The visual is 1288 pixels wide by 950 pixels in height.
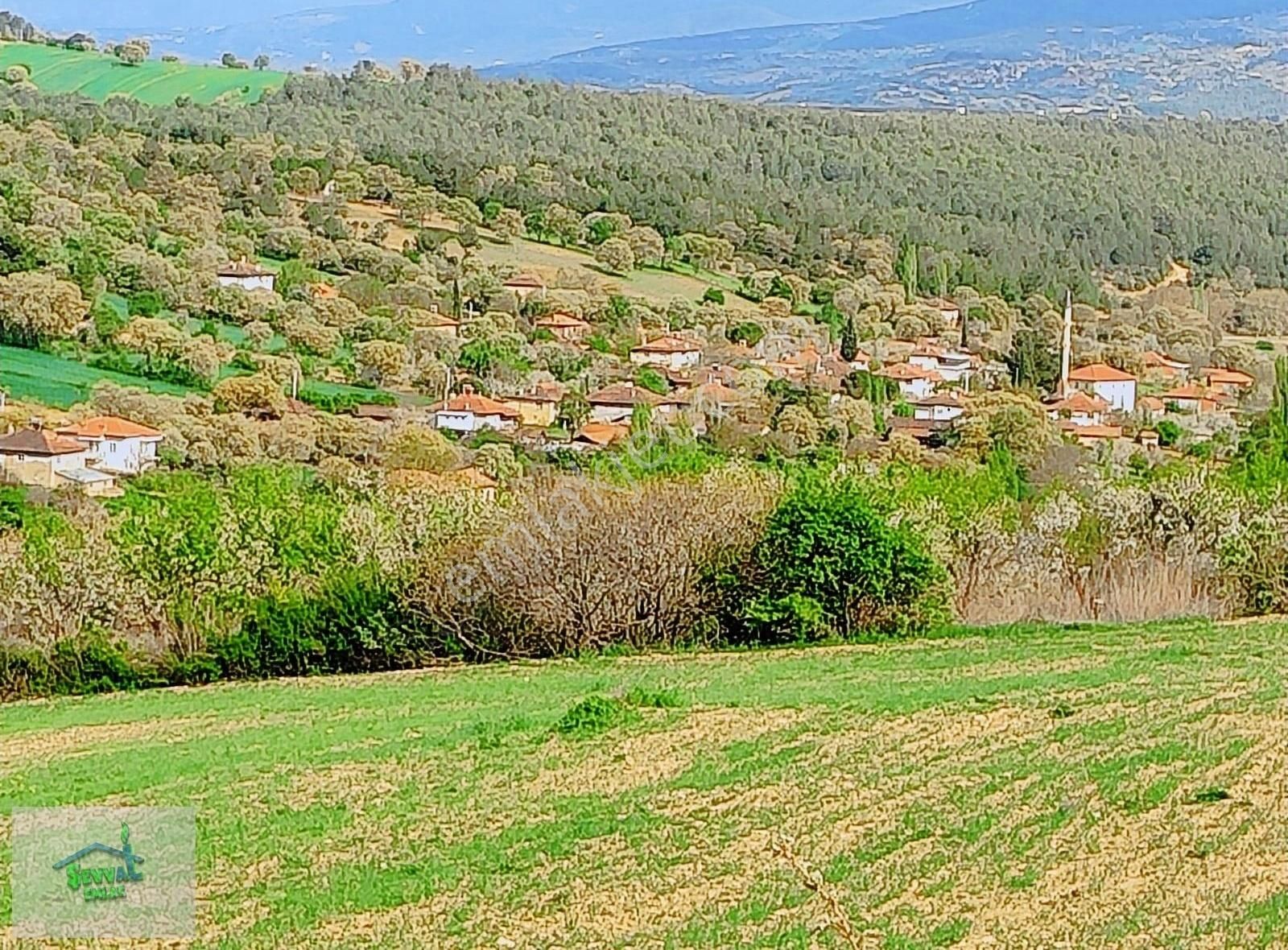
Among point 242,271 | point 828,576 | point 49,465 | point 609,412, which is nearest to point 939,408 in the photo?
point 609,412

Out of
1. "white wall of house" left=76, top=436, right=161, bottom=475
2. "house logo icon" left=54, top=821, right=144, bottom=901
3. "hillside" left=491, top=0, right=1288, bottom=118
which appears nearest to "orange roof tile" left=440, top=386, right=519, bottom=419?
"white wall of house" left=76, top=436, right=161, bottom=475

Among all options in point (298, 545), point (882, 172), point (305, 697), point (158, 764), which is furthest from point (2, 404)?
point (882, 172)

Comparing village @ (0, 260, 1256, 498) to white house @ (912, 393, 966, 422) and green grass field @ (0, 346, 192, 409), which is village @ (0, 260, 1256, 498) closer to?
white house @ (912, 393, 966, 422)

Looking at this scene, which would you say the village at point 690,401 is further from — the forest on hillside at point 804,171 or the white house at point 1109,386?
the forest on hillside at point 804,171

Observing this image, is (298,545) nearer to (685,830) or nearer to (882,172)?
(685,830)

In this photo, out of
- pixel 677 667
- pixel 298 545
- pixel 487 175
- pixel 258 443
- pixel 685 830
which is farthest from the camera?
pixel 487 175

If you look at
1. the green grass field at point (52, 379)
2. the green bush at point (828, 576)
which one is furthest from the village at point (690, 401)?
the green bush at point (828, 576)

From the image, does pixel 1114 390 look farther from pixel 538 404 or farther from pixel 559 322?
pixel 538 404
